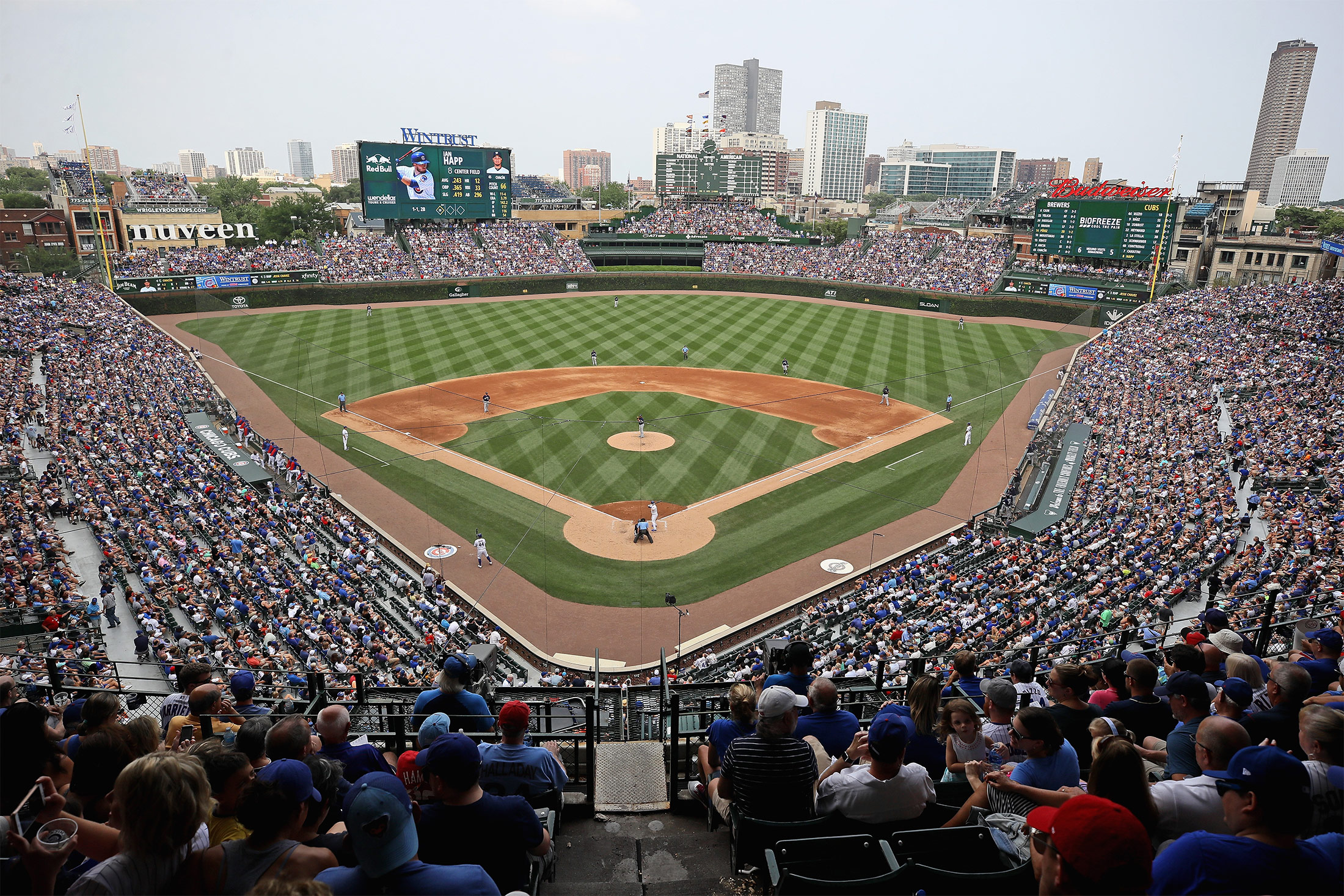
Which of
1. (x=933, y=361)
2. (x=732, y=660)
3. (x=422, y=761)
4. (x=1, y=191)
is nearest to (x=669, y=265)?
(x=933, y=361)

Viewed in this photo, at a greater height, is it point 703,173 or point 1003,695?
point 703,173

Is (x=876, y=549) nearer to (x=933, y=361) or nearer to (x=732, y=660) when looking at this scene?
(x=732, y=660)

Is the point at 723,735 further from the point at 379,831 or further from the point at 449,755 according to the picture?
the point at 379,831

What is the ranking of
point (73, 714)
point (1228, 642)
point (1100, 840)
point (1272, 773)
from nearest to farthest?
point (1100, 840), point (1272, 773), point (73, 714), point (1228, 642)

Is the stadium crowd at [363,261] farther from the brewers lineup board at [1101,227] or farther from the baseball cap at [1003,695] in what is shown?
the baseball cap at [1003,695]

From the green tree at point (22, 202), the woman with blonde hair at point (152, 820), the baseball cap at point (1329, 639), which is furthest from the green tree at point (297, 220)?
the baseball cap at point (1329, 639)

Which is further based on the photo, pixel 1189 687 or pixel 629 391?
pixel 629 391

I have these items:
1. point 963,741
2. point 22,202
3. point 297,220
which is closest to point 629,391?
point 963,741
